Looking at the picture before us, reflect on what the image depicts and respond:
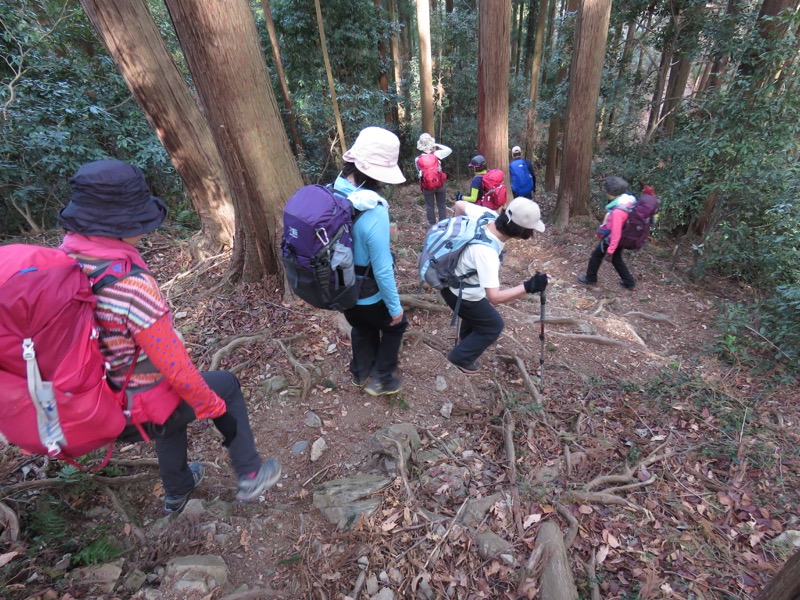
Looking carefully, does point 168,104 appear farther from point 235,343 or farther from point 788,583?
point 788,583

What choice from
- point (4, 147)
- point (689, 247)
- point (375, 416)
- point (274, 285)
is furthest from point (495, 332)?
point (4, 147)

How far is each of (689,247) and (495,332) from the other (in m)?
7.18

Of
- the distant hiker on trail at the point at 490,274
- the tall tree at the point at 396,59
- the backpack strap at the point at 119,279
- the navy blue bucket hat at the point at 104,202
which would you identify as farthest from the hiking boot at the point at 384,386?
the tall tree at the point at 396,59

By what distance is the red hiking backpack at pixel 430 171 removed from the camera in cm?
876

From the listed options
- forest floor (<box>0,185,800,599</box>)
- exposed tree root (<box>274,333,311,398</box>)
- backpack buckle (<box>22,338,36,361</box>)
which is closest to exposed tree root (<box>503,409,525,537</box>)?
forest floor (<box>0,185,800,599</box>)

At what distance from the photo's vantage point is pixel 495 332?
365cm

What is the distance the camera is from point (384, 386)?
3.64 metres

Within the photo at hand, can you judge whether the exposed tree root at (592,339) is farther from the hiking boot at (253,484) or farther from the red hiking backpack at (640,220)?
the hiking boot at (253,484)

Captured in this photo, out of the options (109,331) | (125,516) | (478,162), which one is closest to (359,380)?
(125,516)

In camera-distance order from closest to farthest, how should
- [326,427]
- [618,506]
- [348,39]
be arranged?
[618,506] → [326,427] → [348,39]

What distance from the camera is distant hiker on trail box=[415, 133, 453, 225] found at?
854 centimetres

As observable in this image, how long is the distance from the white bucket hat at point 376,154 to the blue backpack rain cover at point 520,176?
7.35 metres

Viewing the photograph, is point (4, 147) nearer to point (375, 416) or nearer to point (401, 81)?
point (375, 416)

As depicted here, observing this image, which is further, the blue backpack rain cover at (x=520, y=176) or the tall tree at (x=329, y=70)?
the tall tree at (x=329, y=70)
